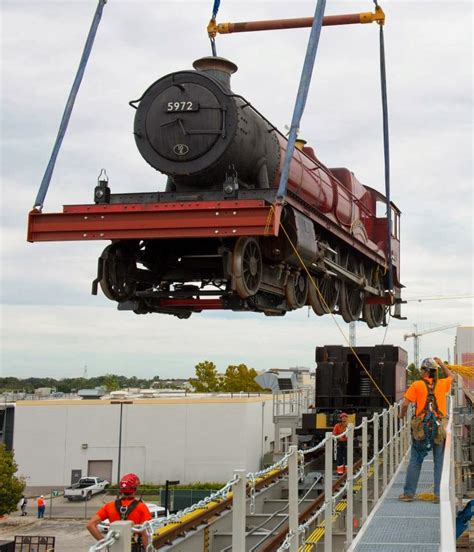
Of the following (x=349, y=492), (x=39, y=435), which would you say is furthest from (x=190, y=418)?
(x=349, y=492)

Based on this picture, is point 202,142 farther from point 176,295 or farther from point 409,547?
point 409,547

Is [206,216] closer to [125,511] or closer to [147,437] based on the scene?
[125,511]

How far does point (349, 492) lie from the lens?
7434 millimetres

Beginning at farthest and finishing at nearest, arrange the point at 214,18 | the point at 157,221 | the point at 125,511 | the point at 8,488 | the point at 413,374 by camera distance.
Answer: the point at 413,374 < the point at 8,488 < the point at 214,18 < the point at 157,221 < the point at 125,511

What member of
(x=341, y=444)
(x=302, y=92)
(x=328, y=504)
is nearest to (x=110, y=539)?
(x=328, y=504)

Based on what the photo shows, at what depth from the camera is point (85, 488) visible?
36312 millimetres

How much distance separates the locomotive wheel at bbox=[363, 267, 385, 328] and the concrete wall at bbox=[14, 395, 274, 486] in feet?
69.1

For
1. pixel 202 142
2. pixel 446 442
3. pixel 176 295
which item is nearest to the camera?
pixel 446 442

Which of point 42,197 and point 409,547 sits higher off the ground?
point 42,197

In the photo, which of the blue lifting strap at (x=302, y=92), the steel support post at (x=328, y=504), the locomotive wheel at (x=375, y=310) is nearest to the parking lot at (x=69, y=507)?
the locomotive wheel at (x=375, y=310)

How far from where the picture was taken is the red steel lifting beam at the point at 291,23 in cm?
1161

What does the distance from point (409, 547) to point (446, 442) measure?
164 cm

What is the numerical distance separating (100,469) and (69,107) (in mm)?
32566

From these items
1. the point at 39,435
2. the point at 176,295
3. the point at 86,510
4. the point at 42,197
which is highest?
the point at 42,197
